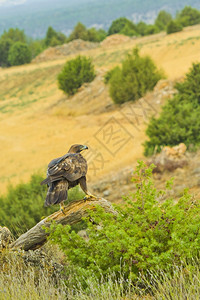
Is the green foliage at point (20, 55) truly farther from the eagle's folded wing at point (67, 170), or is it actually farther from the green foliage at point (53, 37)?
the eagle's folded wing at point (67, 170)

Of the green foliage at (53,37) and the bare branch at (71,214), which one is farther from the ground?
the green foliage at (53,37)

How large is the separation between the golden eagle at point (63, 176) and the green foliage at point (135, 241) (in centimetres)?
31

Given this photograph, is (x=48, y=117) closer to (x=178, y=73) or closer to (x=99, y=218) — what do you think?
(x=178, y=73)

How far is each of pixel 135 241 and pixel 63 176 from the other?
3.23 feet

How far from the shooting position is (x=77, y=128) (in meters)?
19.0

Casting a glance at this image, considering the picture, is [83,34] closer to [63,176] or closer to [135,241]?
[63,176]

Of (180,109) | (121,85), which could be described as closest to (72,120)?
(121,85)

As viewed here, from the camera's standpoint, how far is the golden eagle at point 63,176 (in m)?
A: 3.56

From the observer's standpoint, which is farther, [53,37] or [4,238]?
[53,37]

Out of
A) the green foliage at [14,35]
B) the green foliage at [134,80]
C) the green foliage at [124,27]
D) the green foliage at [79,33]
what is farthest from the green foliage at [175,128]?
the green foliage at [14,35]

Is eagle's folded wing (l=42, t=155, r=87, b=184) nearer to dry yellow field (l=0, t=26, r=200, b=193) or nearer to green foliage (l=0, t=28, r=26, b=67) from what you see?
dry yellow field (l=0, t=26, r=200, b=193)

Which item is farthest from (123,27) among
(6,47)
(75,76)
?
(75,76)

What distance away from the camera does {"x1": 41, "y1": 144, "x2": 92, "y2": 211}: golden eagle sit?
3564 millimetres

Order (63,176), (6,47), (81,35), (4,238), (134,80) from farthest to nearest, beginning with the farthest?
(6,47) → (81,35) → (134,80) → (4,238) → (63,176)
